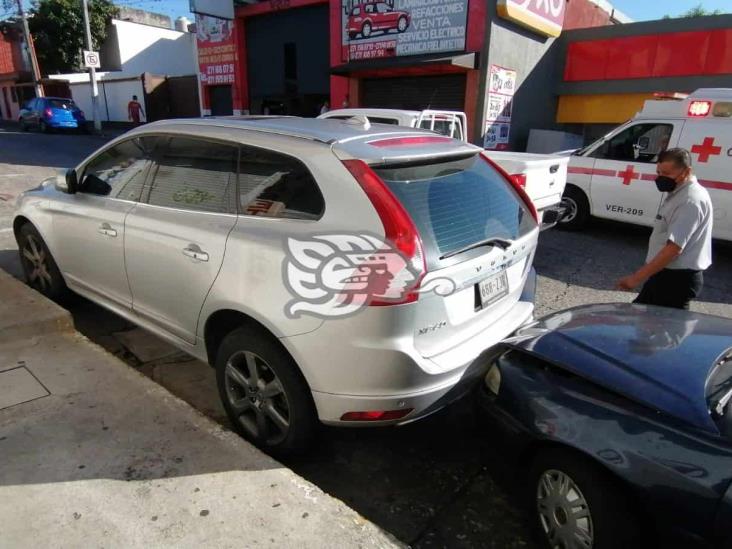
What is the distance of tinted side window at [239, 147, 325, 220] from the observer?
2.55 m

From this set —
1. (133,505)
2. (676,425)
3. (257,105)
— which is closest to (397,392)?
(676,425)

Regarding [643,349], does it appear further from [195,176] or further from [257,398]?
[195,176]

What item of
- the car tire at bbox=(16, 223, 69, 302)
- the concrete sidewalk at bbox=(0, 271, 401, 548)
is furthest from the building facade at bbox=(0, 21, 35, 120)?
the concrete sidewalk at bbox=(0, 271, 401, 548)

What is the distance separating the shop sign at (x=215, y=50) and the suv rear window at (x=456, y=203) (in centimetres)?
1772

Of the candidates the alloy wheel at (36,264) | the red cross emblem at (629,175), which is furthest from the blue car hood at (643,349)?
the red cross emblem at (629,175)

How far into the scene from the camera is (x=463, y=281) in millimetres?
2525

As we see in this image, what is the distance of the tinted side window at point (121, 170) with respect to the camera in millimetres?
3480

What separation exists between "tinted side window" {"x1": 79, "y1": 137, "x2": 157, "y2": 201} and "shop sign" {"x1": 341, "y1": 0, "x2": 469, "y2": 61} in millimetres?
10877

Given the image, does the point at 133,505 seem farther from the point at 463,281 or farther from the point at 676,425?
the point at 676,425

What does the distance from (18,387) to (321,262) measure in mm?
2119

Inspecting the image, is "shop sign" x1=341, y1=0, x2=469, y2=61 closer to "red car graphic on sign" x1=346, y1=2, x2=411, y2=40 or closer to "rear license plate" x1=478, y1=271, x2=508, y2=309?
"red car graphic on sign" x1=346, y1=2, x2=411, y2=40

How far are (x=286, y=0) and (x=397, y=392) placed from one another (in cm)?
1705

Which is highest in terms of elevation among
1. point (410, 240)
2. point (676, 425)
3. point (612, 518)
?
point (410, 240)

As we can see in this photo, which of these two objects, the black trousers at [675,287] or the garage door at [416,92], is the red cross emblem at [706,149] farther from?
the garage door at [416,92]
